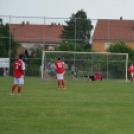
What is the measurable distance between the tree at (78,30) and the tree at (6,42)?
5.00 metres

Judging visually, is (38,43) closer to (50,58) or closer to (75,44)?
(75,44)

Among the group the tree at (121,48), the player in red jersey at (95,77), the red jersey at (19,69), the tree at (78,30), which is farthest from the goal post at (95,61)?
the red jersey at (19,69)

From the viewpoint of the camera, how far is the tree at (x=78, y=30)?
52750 millimetres

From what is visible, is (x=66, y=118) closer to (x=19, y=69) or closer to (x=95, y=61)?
(x=19, y=69)

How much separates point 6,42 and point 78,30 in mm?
6725

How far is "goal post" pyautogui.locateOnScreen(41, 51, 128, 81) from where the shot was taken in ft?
154

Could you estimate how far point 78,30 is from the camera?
53469 millimetres

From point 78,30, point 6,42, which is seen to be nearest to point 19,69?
point 6,42

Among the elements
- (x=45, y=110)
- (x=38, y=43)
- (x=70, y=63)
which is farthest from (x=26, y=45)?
(x=45, y=110)

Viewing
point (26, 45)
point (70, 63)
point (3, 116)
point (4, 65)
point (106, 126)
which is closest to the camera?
point (106, 126)

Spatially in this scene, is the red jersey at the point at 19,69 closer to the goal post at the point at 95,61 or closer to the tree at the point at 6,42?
the goal post at the point at 95,61

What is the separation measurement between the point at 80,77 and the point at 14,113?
31.4m

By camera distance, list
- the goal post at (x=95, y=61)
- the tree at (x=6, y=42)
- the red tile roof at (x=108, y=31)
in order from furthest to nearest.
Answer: the red tile roof at (x=108, y=31)
the tree at (x=6, y=42)
the goal post at (x=95, y=61)

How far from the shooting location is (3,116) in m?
13.1
